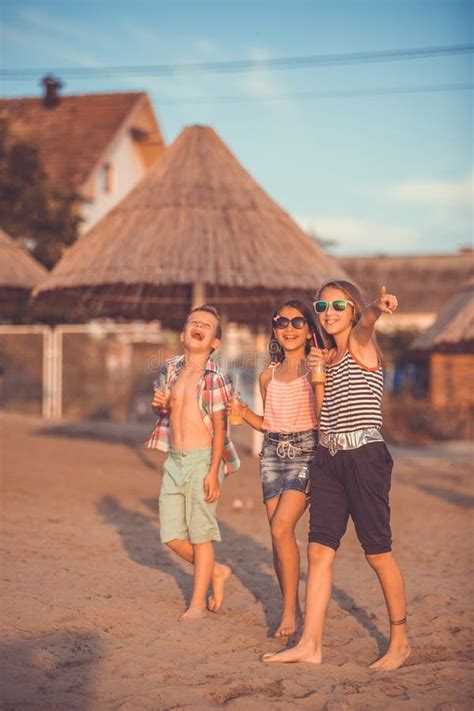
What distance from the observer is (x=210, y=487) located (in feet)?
16.2

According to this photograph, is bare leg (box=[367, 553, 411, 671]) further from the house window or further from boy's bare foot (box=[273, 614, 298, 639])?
the house window

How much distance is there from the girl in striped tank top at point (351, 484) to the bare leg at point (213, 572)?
92 cm

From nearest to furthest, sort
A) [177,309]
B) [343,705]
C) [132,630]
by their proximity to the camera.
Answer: [343,705] → [132,630] → [177,309]

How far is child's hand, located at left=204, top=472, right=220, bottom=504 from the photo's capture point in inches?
194

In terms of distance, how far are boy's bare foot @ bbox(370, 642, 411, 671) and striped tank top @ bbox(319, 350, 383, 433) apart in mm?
999

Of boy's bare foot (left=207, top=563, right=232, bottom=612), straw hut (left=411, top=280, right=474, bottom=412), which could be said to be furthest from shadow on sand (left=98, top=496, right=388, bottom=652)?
straw hut (left=411, top=280, right=474, bottom=412)

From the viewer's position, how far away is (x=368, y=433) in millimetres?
4230

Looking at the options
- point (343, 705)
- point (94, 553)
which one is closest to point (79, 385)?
point (94, 553)

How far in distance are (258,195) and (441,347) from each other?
122 inches

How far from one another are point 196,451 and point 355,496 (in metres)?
1.06

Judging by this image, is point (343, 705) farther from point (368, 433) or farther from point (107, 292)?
point (107, 292)

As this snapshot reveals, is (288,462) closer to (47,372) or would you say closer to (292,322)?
(292,322)

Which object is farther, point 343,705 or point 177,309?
point 177,309

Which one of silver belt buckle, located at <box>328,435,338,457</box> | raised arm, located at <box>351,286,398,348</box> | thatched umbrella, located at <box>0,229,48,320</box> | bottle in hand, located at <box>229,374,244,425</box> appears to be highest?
thatched umbrella, located at <box>0,229,48,320</box>
